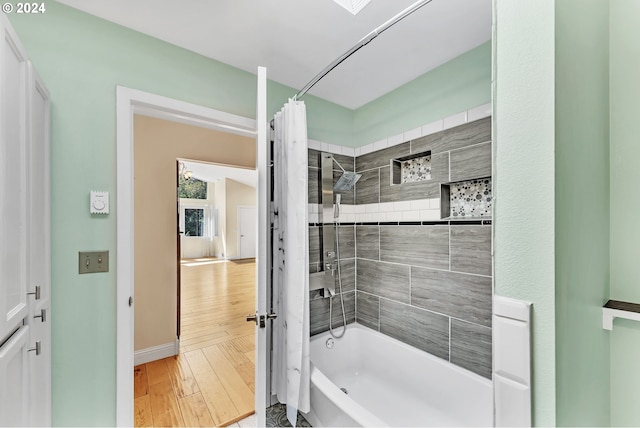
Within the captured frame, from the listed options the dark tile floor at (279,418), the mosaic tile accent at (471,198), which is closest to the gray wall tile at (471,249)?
the mosaic tile accent at (471,198)

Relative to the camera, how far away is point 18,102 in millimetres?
868

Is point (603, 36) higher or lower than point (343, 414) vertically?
higher

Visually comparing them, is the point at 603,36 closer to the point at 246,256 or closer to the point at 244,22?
the point at 244,22

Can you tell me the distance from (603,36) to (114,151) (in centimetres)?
211

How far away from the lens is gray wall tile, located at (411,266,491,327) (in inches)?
59.4

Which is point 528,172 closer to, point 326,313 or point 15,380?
point 15,380

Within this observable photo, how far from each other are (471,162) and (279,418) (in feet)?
6.69

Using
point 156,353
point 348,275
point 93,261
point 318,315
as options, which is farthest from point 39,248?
point 348,275

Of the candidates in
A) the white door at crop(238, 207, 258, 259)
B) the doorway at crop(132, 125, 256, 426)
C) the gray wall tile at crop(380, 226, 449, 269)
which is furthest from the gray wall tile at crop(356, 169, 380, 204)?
the white door at crop(238, 207, 258, 259)

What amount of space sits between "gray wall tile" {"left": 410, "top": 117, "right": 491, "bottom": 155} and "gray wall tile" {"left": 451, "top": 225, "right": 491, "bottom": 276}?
521 millimetres

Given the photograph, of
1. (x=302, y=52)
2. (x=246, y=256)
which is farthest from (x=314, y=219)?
(x=246, y=256)

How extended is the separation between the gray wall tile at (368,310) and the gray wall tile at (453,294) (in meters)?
Result: 0.38

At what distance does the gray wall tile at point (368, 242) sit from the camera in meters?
2.15

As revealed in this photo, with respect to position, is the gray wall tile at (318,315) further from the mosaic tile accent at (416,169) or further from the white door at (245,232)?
the white door at (245,232)
